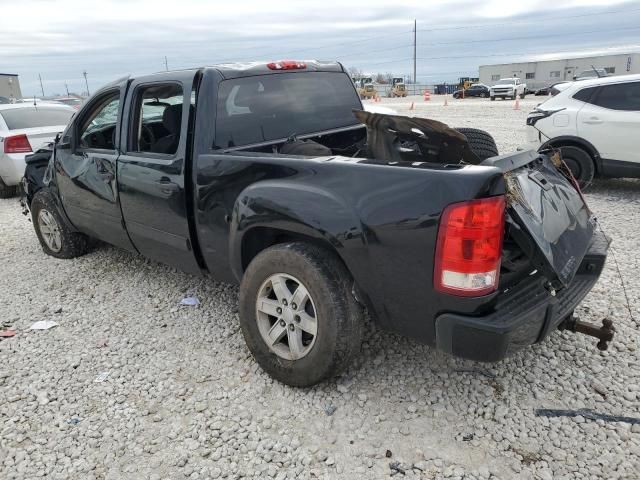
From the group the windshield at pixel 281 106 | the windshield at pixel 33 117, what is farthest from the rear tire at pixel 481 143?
the windshield at pixel 33 117

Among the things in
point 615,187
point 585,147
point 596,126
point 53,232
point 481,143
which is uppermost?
point 481,143

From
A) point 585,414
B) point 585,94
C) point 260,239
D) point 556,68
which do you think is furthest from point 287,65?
point 556,68

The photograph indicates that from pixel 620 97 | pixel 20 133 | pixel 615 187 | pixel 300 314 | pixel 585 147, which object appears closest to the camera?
pixel 300 314

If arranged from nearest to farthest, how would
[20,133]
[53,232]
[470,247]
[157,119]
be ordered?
[470,247] < [157,119] < [53,232] < [20,133]

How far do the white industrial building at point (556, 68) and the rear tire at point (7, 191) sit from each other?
49.6 m

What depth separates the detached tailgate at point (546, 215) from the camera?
246cm

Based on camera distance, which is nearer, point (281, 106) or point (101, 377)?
point (101, 377)

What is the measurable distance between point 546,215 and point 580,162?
539cm

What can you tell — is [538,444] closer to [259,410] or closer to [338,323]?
[338,323]

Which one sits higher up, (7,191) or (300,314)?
(300,314)

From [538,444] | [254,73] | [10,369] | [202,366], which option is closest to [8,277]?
A: [10,369]

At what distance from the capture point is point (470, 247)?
2.29 metres

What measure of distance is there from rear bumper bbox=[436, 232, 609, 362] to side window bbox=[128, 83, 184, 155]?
88.8 inches

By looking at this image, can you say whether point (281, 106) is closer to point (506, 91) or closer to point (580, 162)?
point (580, 162)
